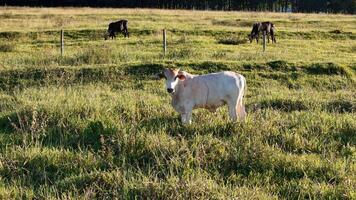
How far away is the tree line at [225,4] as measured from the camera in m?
67.9

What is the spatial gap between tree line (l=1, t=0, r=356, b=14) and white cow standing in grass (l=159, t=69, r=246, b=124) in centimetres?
6150

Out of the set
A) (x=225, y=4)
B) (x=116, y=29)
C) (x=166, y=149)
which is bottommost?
(x=166, y=149)

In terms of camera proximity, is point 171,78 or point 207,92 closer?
point 171,78

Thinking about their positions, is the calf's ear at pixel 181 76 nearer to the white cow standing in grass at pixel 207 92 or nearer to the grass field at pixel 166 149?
the white cow standing in grass at pixel 207 92

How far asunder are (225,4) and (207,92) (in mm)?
69787

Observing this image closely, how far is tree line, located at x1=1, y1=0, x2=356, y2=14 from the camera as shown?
67938 millimetres

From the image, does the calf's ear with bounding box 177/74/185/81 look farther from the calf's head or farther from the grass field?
the grass field

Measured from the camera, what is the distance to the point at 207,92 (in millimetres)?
8609

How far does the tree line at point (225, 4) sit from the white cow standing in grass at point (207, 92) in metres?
61.5

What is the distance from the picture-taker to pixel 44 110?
8.87m

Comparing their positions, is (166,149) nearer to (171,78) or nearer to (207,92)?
(171,78)

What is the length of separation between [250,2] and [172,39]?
5294 centimetres

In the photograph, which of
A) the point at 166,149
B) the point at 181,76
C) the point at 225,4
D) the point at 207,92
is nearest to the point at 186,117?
the point at 207,92

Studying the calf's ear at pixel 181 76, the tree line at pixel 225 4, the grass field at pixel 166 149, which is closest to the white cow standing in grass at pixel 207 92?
the calf's ear at pixel 181 76
